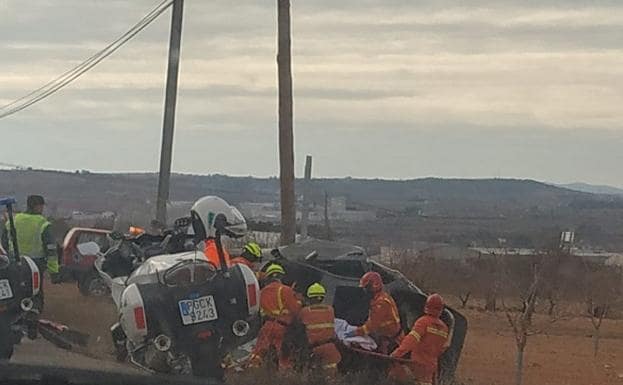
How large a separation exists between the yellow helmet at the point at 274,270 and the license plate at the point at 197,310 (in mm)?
1821

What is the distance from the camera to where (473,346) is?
59.9ft

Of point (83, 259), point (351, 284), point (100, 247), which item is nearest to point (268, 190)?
point (83, 259)

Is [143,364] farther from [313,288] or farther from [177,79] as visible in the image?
[177,79]

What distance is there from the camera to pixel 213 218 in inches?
530

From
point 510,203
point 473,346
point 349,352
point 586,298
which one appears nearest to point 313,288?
point 349,352

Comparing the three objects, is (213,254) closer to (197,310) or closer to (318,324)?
(197,310)

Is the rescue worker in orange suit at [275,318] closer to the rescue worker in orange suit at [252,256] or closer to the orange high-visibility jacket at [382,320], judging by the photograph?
the orange high-visibility jacket at [382,320]

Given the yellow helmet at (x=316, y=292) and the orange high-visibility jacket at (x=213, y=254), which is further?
the yellow helmet at (x=316, y=292)

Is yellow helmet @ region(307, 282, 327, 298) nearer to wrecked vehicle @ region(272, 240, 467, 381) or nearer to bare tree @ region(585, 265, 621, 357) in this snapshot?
wrecked vehicle @ region(272, 240, 467, 381)

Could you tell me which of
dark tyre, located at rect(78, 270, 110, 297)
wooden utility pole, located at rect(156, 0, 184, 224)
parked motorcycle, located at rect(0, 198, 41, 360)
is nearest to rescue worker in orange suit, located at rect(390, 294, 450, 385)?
parked motorcycle, located at rect(0, 198, 41, 360)

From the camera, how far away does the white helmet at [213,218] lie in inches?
525

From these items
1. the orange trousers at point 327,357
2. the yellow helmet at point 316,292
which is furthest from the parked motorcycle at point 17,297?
the orange trousers at point 327,357

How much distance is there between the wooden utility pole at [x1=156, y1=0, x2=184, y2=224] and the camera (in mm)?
23781

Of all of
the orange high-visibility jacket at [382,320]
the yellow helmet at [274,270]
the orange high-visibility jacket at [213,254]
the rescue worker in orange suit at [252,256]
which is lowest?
the orange high-visibility jacket at [382,320]
